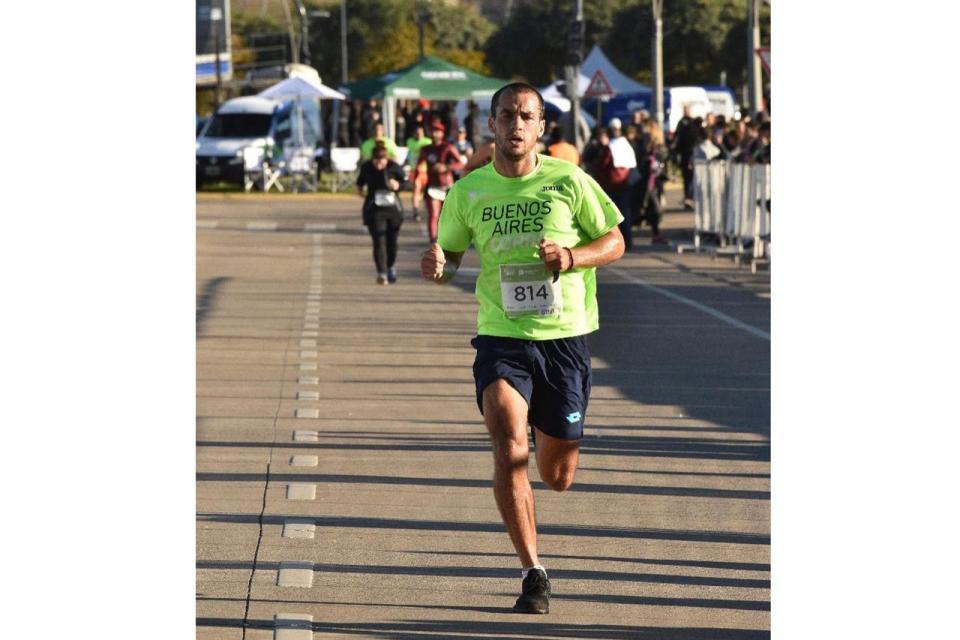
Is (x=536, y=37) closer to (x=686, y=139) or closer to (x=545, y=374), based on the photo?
(x=686, y=139)

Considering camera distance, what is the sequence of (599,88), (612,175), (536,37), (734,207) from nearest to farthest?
(734,207)
(612,175)
(599,88)
(536,37)

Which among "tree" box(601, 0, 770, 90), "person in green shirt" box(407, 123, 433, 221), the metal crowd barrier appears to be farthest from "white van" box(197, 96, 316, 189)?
"tree" box(601, 0, 770, 90)

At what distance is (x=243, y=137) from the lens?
43594 mm

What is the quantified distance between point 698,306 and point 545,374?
1123cm

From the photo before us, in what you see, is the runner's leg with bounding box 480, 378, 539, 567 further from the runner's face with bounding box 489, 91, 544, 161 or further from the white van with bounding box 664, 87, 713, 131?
the white van with bounding box 664, 87, 713, 131

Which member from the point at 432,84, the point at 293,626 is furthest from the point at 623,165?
the point at 432,84

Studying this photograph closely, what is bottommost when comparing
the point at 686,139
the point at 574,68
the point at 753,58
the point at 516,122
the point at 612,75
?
the point at 686,139

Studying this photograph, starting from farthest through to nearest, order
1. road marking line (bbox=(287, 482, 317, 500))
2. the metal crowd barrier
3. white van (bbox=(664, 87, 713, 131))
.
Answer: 1. white van (bbox=(664, 87, 713, 131))
2. the metal crowd barrier
3. road marking line (bbox=(287, 482, 317, 500))

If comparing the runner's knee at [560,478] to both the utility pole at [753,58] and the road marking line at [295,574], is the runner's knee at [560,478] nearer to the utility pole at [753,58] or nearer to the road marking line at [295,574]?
the road marking line at [295,574]

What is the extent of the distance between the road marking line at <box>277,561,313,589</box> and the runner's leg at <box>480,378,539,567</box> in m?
0.84

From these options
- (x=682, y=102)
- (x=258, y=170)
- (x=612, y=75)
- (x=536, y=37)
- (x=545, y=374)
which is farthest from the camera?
(x=536, y=37)

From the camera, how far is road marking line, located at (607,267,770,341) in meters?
16.2

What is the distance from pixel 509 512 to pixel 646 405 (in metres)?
4.96
